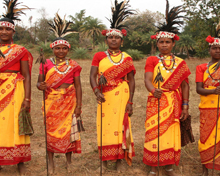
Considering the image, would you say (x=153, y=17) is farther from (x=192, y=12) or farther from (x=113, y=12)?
(x=113, y=12)

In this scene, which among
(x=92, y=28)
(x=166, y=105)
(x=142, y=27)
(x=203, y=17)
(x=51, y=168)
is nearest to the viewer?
(x=166, y=105)

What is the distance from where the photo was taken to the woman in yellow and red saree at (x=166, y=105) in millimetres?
3688

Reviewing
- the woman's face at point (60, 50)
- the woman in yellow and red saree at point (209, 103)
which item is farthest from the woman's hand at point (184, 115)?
the woman's face at point (60, 50)

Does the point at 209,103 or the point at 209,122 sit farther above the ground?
the point at 209,103

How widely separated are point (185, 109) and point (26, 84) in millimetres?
2504

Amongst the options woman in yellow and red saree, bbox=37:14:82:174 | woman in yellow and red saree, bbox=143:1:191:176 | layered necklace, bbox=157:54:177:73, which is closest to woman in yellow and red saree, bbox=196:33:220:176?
woman in yellow and red saree, bbox=143:1:191:176

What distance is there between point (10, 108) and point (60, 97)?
0.76 metres

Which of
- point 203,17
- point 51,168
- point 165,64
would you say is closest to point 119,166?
point 51,168

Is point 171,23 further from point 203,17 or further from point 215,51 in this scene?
point 203,17

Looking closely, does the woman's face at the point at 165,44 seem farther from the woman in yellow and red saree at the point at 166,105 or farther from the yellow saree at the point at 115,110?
the yellow saree at the point at 115,110

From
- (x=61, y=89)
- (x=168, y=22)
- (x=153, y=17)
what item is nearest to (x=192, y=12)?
(x=168, y=22)

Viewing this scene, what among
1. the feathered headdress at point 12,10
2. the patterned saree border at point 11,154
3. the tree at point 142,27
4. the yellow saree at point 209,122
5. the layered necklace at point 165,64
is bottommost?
the patterned saree border at point 11,154

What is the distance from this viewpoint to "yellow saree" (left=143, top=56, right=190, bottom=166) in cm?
369

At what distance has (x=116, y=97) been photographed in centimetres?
388
